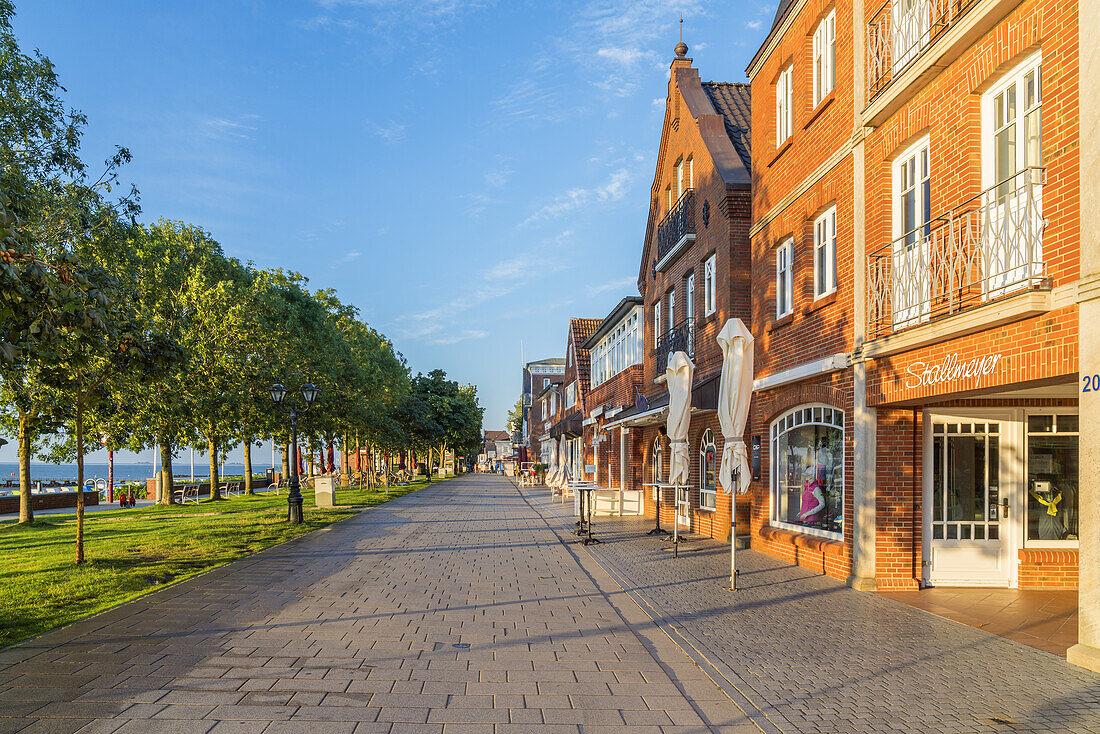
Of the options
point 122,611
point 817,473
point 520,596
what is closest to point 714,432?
point 817,473

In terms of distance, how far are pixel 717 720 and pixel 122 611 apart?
22.0 ft

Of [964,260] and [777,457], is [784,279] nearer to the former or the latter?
[777,457]

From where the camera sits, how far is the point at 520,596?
10.1m

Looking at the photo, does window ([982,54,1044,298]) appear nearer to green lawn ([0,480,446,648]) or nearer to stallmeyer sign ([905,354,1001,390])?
stallmeyer sign ([905,354,1001,390])

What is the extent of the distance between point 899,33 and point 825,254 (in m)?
3.43

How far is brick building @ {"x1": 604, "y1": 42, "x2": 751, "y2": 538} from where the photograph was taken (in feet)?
52.2

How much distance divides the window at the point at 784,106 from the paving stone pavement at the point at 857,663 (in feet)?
26.4

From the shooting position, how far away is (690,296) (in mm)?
19125

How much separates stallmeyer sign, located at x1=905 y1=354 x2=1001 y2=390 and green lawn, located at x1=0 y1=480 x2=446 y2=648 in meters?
9.67

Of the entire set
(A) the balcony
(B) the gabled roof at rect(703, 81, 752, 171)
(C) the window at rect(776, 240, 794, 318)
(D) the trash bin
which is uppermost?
(B) the gabled roof at rect(703, 81, 752, 171)

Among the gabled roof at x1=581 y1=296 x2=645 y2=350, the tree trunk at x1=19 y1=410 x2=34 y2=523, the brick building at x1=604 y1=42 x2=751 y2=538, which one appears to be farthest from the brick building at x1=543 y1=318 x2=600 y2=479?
the tree trunk at x1=19 y1=410 x2=34 y2=523

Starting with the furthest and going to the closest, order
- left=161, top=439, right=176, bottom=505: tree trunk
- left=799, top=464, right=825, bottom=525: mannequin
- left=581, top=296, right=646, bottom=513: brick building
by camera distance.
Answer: left=161, top=439, right=176, bottom=505: tree trunk < left=581, top=296, right=646, bottom=513: brick building < left=799, top=464, right=825, bottom=525: mannequin

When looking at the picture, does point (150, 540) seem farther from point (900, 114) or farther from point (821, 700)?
point (900, 114)

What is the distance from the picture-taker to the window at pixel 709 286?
17.4m
